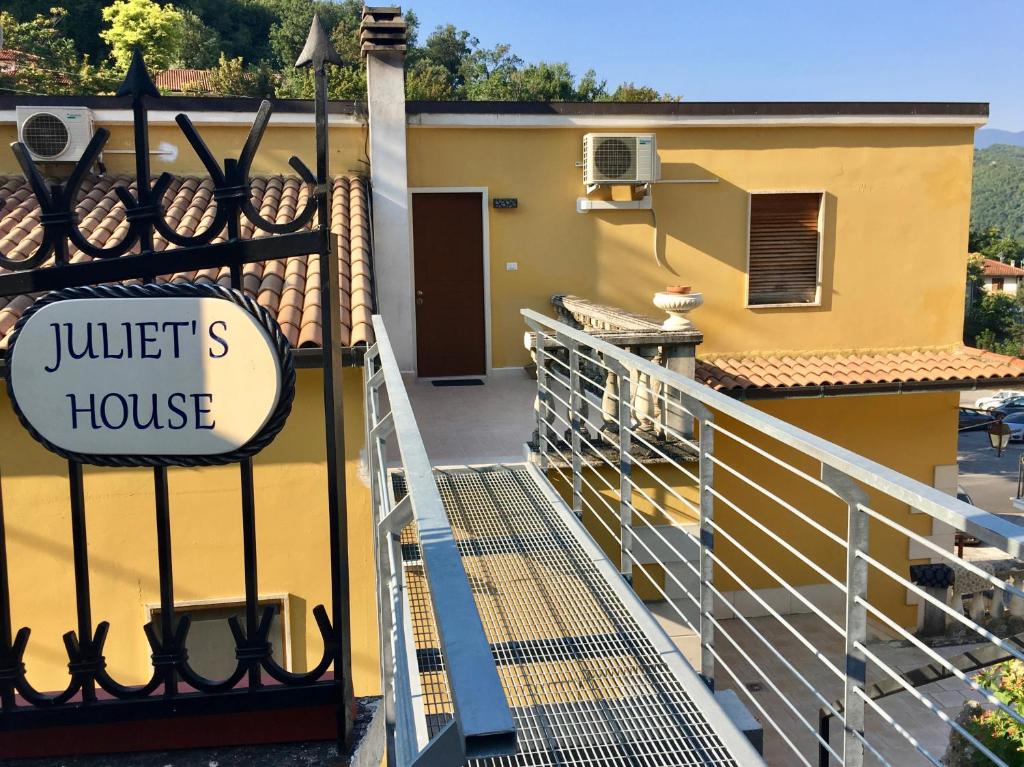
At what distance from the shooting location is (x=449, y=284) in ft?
36.5

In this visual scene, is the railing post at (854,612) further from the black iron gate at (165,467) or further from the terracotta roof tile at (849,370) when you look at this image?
the terracotta roof tile at (849,370)

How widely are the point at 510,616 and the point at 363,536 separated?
3524 mm

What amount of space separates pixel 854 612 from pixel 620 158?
897 cm

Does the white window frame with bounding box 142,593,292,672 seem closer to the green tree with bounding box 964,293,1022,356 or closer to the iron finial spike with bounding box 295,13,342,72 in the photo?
the iron finial spike with bounding box 295,13,342,72

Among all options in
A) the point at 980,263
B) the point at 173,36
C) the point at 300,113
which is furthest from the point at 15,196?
the point at 980,263

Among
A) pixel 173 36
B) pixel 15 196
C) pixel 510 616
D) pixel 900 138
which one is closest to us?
pixel 510 616

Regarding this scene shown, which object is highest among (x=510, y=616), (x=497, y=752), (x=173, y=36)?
(x=173, y=36)

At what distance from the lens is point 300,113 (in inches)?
391

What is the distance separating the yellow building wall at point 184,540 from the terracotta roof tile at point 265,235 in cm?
57

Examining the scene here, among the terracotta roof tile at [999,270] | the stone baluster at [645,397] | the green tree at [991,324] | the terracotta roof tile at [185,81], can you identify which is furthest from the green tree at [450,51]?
the stone baluster at [645,397]

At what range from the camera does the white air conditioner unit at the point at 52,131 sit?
368 inches

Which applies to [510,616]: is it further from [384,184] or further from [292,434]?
[384,184]

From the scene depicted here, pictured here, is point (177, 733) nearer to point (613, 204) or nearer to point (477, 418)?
point (477, 418)

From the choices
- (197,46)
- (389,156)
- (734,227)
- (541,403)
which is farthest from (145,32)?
(541,403)
